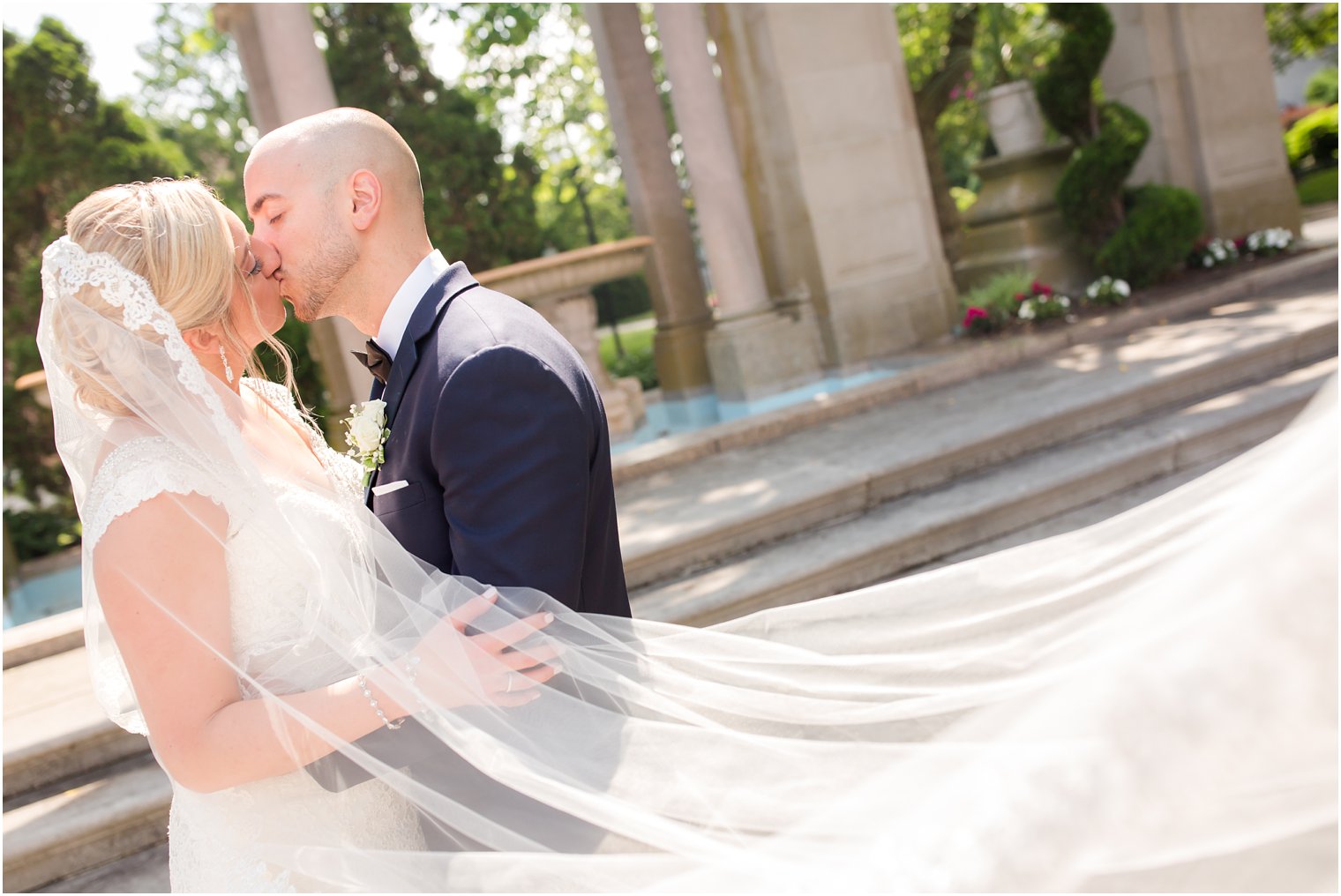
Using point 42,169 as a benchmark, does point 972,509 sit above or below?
below

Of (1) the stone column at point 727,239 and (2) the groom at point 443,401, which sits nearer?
(2) the groom at point 443,401

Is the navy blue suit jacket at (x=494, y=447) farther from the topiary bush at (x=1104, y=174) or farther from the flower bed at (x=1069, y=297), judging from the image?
the topiary bush at (x=1104, y=174)

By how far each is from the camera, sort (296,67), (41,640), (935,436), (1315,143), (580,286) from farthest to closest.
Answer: (1315,143) → (580,286) → (296,67) → (935,436) → (41,640)

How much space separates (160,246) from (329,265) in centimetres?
35

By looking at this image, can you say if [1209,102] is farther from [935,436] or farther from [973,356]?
[935,436]

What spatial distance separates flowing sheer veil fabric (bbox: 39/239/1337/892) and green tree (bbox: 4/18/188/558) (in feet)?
34.8

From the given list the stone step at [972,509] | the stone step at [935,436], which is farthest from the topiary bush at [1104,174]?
the stone step at [972,509]

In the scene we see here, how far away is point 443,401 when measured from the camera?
6.10ft

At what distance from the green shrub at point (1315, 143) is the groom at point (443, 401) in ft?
87.5

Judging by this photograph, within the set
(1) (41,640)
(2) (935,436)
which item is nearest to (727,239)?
(2) (935,436)

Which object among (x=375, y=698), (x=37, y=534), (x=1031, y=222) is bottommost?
(x=37, y=534)

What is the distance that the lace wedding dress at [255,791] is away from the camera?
1.76 meters

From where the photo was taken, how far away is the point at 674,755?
73.4 inches

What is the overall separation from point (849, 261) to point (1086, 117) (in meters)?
3.38
